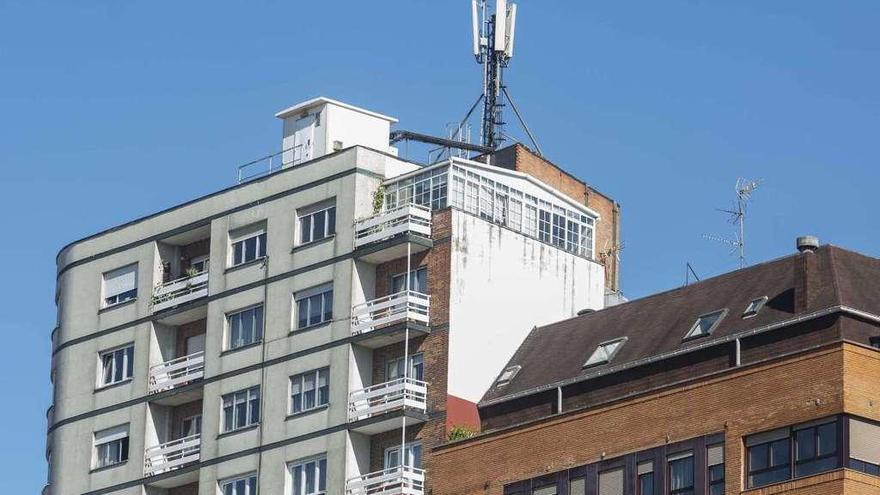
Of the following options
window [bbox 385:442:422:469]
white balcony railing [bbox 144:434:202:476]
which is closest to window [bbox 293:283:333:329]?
window [bbox 385:442:422:469]

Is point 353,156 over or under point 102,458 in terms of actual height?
over

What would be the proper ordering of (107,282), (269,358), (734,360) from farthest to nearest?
(107,282) → (269,358) → (734,360)

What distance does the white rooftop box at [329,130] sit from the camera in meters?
116

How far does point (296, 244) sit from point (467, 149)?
1321cm

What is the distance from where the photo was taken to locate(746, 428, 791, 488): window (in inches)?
3573

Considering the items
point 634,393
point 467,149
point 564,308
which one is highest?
point 467,149

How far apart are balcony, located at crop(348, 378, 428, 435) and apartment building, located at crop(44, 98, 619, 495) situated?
83mm

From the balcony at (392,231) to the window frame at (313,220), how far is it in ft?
5.72

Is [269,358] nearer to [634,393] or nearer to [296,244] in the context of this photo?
[296,244]

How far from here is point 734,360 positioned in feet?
313

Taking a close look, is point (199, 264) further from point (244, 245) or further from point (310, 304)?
point (310, 304)

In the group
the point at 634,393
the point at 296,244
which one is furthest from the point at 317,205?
the point at 634,393

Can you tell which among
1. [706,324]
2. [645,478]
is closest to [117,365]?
[706,324]

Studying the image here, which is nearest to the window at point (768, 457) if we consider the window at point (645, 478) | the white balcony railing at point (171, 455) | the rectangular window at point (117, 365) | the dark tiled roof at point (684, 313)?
the window at point (645, 478)
